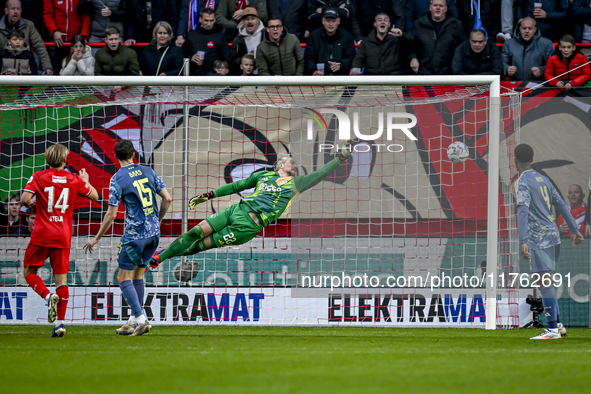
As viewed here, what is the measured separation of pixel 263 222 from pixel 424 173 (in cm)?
275

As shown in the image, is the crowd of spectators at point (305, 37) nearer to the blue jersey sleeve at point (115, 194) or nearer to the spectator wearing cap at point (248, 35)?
the spectator wearing cap at point (248, 35)

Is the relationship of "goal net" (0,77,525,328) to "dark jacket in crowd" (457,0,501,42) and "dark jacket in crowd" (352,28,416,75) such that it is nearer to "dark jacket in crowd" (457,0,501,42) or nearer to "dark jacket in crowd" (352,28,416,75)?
"dark jacket in crowd" (352,28,416,75)

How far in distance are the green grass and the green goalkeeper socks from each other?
114cm

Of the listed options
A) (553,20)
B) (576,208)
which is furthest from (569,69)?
(576,208)

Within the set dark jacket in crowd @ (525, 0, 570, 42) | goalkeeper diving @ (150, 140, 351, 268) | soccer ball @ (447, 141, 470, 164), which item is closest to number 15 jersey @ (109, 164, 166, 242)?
goalkeeper diving @ (150, 140, 351, 268)

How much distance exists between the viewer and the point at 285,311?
9570mm

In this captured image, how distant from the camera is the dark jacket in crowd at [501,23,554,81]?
36.8ft

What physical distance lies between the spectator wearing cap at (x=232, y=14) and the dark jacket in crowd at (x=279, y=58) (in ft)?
3.04

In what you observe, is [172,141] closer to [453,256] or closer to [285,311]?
[285,311]

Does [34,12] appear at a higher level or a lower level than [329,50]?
higher

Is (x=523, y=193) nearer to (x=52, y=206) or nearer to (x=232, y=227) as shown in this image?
(x=232, y=227)

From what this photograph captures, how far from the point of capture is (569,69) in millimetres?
10828

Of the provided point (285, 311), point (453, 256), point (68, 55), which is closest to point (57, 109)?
point (68, 55)

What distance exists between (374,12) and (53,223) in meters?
7.12
